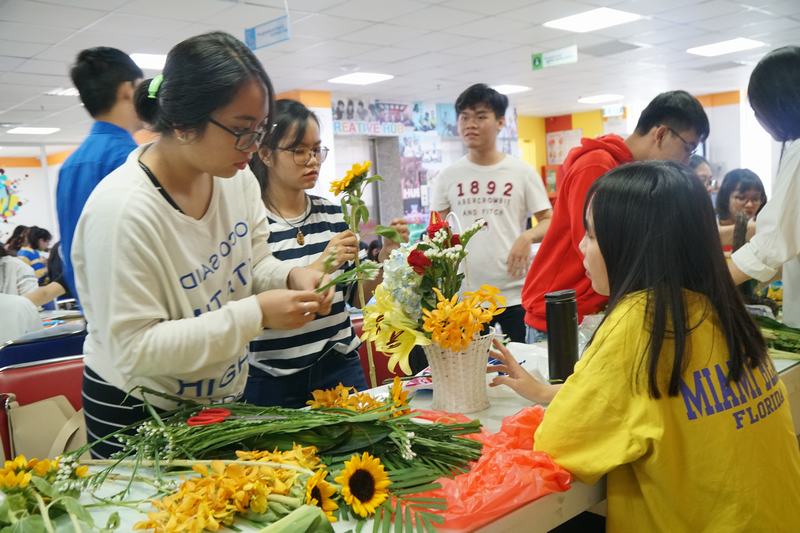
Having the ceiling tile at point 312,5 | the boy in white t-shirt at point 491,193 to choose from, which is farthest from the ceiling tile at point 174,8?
the boy in white t-shirt at point 491,193

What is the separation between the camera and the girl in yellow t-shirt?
122 cm

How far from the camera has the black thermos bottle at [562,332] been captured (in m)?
1.76

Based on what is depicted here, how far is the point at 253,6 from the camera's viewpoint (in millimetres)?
5348

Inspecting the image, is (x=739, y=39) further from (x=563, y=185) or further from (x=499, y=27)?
(x=563, y=185)

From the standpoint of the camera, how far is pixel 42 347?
110 inches

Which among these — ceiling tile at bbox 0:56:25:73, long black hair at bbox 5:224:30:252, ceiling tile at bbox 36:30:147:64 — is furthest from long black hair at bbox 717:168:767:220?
long black hair at bbox 5:224:30:252

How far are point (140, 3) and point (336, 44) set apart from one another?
227 centimetres

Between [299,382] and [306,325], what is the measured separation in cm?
17

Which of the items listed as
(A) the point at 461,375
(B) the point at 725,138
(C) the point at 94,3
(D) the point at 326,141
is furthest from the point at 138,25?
(B) the point at 725,138

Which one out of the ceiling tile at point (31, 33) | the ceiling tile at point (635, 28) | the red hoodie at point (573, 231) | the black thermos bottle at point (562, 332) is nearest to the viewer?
the black thermos bottle at point (562, 332)

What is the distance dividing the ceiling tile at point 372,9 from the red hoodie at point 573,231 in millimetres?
3765

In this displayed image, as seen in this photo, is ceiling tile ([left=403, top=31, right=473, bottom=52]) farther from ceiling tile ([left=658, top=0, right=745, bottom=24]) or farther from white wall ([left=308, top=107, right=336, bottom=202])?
white wall ([left=308, top=107, right=336, bottom=202])

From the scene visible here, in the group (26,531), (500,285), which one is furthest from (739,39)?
(26,531)

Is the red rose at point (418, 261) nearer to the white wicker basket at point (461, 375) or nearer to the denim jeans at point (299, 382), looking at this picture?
the white wicker basket at point (461, 375)
